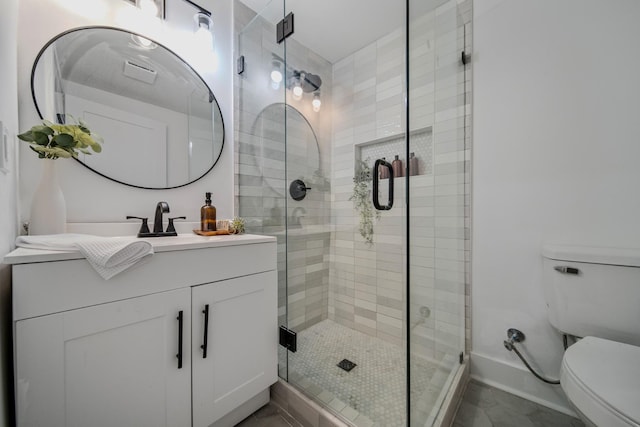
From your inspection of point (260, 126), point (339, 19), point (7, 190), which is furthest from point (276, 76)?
point (7, 190)

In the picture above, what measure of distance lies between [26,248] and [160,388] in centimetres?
60

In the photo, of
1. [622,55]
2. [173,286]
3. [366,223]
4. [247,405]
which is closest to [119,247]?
[173,286]

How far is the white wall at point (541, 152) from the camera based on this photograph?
40.4 inches

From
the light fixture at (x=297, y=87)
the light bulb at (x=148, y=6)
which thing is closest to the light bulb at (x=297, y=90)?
the light fixture at (x=297, y=87)

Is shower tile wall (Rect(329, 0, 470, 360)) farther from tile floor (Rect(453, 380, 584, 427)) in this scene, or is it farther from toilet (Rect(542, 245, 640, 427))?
toilet (Rect(542, 245, 640, 427))

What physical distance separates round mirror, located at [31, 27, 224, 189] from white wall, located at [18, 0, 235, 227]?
35 millimetres

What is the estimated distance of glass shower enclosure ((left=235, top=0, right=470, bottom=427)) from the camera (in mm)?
1027

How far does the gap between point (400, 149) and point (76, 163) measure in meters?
1.82

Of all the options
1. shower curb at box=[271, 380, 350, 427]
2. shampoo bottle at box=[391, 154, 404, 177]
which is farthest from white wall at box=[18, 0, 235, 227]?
shampoo bottle at box=[391, 154, 404, 177]

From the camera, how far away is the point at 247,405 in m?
1.09

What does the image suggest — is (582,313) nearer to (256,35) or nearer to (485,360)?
(485,360)

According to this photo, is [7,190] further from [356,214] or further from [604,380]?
[604,380]

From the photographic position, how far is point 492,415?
113cm

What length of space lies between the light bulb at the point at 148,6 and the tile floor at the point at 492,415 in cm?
203
